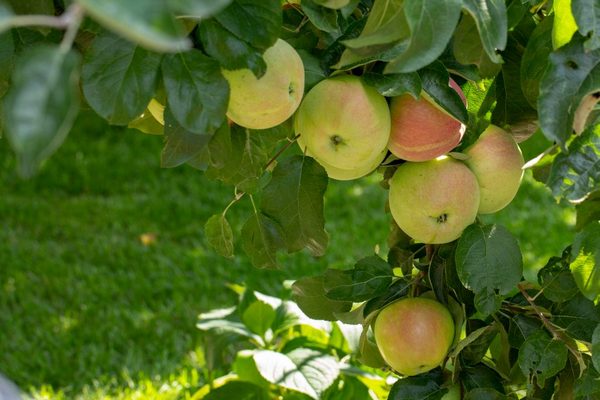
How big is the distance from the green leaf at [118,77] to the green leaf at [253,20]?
3.2 inches

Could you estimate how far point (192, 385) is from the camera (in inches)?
96.7

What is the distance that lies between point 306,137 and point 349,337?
3.16 feet

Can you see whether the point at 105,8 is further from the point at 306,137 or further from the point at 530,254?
the point at 530,254

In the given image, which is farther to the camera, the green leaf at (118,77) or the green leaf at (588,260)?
the green leaf at (588,260)

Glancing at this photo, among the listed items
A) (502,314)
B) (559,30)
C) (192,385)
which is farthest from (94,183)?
(559,30)

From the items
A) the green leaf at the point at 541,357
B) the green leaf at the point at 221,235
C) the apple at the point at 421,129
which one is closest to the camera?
the apple at the point at 421,129

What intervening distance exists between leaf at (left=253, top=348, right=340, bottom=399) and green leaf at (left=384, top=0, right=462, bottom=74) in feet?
3.67

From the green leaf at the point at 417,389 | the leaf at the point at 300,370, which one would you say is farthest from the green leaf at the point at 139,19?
the leaf at the point at 300,370

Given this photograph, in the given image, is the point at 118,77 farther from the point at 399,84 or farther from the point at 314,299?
the point at 314,299

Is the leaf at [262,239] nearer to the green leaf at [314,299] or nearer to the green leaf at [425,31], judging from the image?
the green leaf at [314,299]

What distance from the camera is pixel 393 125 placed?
1.10 meters

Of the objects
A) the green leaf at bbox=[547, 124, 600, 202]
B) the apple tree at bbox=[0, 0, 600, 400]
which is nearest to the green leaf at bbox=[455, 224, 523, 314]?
the apple tree at bbox=[0, 0, 600, 400]

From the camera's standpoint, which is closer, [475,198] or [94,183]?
[475,198]

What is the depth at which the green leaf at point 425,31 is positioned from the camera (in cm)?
80
